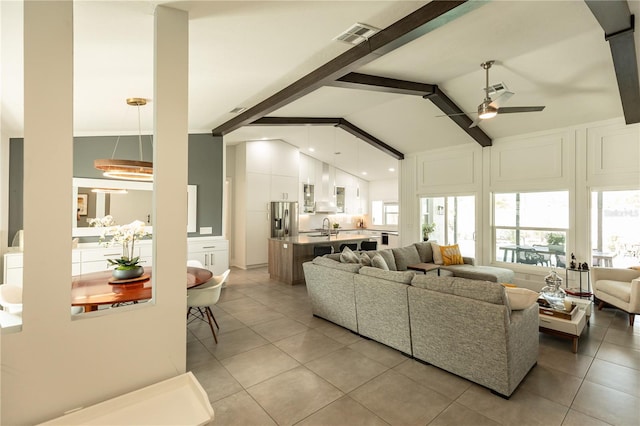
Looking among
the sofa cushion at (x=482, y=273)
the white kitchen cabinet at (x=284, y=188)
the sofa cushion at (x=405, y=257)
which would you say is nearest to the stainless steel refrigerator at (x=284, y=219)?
the white kitchen cabinet at (x=284, y=188)

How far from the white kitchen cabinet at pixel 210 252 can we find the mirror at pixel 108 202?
908mm

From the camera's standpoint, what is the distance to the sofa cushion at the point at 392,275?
9.74 ft

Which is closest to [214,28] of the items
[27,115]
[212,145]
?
[27,115]

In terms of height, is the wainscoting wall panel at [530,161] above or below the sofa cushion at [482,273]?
above

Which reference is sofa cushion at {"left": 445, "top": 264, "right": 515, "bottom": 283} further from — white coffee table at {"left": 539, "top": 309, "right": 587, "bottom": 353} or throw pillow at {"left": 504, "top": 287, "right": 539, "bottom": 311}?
throw pillow at {"left": 504, "top": 287, "right": 539, "bottom": 311}

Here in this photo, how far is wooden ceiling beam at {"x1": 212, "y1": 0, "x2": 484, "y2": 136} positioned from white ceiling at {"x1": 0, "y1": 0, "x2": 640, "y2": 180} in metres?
0.10

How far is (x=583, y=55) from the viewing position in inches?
145


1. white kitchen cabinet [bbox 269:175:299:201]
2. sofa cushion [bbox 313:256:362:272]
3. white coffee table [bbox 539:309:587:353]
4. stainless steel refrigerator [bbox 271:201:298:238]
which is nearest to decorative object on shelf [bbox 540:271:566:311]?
white coffee table [bbox 539:309:587:353]

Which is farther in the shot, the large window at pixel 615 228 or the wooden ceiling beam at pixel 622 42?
the large window at pixel 615 228

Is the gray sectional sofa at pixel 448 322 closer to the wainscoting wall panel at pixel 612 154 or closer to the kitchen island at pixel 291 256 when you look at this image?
the kitchen island at pixel 291 256

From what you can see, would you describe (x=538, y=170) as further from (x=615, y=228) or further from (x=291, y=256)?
(x=291, y=256)

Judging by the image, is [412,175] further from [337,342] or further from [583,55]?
[337,342]

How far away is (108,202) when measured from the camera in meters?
4.93

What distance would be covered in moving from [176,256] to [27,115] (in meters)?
0.93
